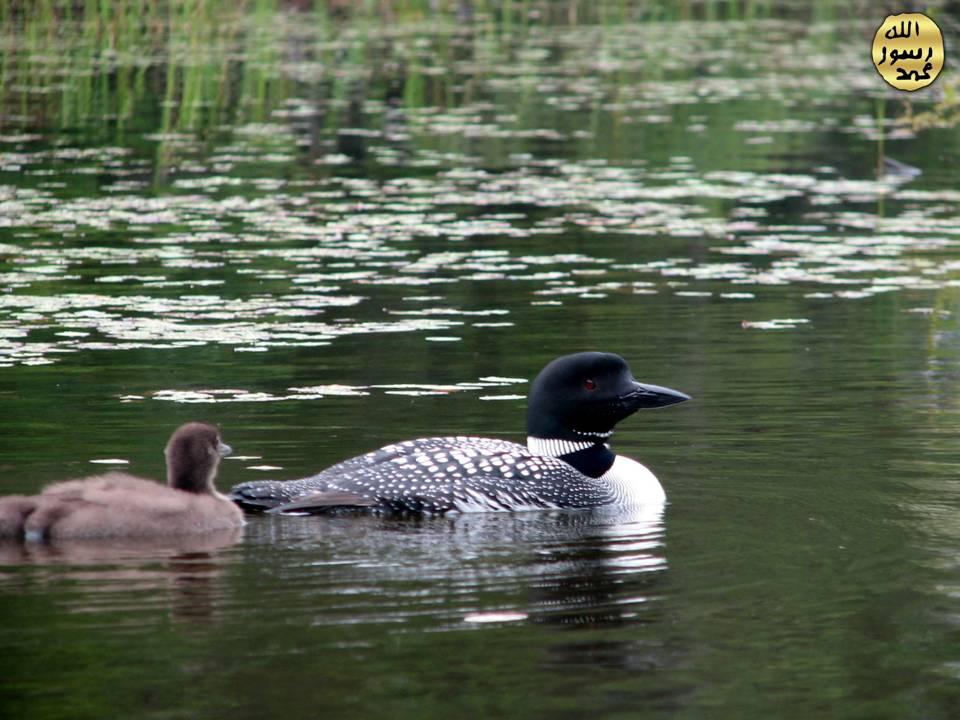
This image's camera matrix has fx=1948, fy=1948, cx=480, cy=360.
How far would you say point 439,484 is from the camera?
7.70 metres

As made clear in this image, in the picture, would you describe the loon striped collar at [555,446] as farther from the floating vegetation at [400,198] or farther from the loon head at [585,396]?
the floating vegetation at [400,198]

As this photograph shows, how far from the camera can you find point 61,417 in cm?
923

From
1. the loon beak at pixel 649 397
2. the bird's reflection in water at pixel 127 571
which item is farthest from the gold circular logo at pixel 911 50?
the bird's reflection in water at pixel 127 571

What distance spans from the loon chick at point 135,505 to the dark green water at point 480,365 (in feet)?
0.38

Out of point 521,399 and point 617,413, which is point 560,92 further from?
point 617,413

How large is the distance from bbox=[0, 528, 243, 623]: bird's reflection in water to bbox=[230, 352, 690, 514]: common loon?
44cm

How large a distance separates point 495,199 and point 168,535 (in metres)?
9.87

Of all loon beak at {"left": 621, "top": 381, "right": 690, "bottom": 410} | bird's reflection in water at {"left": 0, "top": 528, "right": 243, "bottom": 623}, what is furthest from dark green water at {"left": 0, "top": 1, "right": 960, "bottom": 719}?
loon beak at {"left": 621, "top": 381, "right": 690, "bottom": 410}

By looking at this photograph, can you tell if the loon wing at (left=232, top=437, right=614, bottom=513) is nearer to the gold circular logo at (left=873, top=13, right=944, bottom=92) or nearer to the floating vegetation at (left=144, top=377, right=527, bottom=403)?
the floating vegetation at (left=144, top=377, right=527, bottom=403)

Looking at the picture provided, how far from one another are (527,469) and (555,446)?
0.35 m

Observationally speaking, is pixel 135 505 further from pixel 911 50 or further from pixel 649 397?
pixel 911 50

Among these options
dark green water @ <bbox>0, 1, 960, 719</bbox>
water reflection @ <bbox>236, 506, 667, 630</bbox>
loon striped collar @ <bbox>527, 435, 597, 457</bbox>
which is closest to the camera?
dark green water @ <bbox>0, 1, 960, 719</bbox>

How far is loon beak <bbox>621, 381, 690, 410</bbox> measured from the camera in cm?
809

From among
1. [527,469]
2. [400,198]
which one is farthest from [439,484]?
[400,198]
